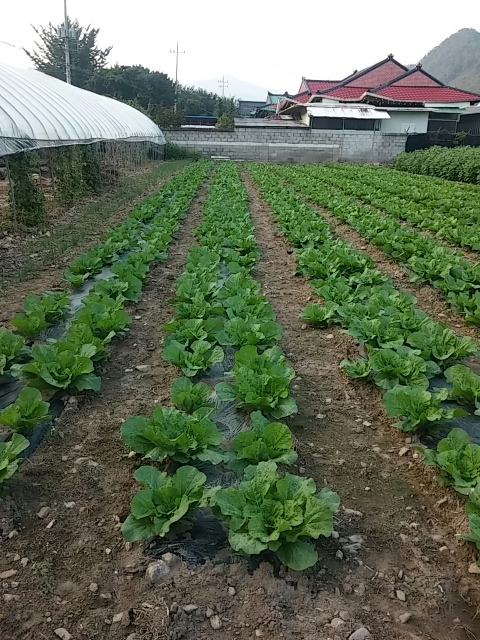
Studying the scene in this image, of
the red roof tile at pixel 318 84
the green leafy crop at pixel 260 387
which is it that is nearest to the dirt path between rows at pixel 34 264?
the green leafy crop at pixel 260 387

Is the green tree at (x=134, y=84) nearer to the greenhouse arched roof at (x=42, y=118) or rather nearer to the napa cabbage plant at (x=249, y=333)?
the greenhouse arched roof at (x=42, y=118)

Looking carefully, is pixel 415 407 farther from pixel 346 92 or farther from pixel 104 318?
pixel 346 92

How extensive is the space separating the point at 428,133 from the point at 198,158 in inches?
585

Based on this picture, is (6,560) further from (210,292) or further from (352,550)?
(210,292)

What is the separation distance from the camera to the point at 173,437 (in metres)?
3.19

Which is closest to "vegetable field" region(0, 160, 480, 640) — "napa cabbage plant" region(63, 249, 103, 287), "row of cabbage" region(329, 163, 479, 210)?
"napa cabbage plant" region(63, 249, 103, 287)

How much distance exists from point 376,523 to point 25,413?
87.7 inches

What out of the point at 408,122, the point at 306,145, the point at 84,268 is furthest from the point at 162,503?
the point at 408,122

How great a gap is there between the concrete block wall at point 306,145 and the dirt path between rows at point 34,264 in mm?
23676

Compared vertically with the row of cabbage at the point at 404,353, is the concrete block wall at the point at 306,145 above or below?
above

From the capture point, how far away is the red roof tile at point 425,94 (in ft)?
121

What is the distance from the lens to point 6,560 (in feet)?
8.53

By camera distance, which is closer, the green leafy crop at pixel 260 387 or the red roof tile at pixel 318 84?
the green leafy crop at pixel 260 387

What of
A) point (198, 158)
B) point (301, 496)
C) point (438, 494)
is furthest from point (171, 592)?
point (198, 158)
